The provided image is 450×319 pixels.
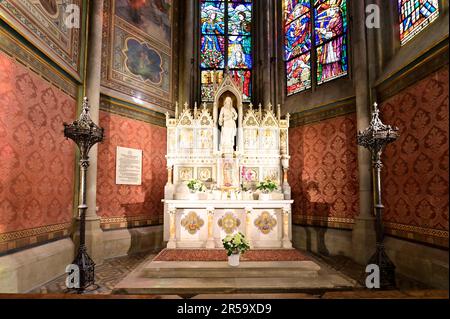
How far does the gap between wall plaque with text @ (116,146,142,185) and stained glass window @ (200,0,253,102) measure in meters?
4.03

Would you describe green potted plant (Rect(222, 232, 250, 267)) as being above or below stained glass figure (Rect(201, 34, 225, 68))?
below

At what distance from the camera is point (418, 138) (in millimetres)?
6145

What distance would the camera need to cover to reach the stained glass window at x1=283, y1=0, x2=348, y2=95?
968 centimetres

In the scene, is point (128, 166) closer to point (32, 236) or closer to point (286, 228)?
point (32, 236)

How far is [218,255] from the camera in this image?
7.15 meters

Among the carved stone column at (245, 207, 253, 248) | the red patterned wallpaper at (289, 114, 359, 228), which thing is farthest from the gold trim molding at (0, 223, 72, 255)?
the red patterned wallpaper at (289, 114, 359, 228)

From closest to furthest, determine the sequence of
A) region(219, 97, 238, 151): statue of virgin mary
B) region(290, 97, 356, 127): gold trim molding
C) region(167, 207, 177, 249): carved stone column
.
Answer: region(167, 207, 177, 249): carved stone column, region(290, 97, 356, 127): gold trim molding, region(219, 97, 238, 151): statue of virgin mary

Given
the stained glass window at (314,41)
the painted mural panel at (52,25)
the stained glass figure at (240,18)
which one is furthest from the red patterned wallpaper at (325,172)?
the painted mural panel at (52,25)

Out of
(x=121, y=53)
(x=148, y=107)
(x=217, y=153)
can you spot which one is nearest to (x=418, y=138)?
(x=217, y=153)

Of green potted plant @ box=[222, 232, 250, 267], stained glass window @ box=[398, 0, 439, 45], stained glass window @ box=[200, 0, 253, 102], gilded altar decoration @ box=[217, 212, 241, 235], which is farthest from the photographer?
stained glass window @ box=[200, 0, 253, 102]

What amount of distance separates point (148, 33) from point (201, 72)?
258cm

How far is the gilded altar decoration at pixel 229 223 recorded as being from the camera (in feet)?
27.2

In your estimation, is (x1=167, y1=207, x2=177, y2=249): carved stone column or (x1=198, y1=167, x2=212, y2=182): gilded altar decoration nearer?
(x1=167, y1=207, x2=177, y2=249): carved stone column

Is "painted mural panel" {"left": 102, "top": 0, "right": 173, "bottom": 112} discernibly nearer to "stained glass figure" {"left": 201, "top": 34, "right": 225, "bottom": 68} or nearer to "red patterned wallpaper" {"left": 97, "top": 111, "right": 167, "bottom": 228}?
"red patterned wallpaper" {"left": 97, "top": 111, "right": 167, "bottom": 228}
